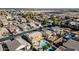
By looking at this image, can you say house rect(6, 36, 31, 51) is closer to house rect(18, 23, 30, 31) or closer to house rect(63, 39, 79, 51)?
house rect(18, 23, 30, 31)

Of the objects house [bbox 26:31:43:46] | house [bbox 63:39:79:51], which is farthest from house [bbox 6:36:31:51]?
house [bbox 63:39:79:51]

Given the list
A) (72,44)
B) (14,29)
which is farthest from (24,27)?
(72,44)

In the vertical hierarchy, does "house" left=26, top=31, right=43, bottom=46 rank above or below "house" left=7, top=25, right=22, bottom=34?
below

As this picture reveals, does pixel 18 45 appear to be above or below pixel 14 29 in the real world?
below

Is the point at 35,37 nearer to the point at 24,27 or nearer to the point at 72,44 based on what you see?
the point at 24,27

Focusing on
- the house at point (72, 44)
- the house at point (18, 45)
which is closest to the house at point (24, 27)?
the house at point (18, 45)

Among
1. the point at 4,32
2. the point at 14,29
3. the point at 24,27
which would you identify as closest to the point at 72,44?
the point at 24,27

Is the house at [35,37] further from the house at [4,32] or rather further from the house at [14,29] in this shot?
the house at [4,32]
